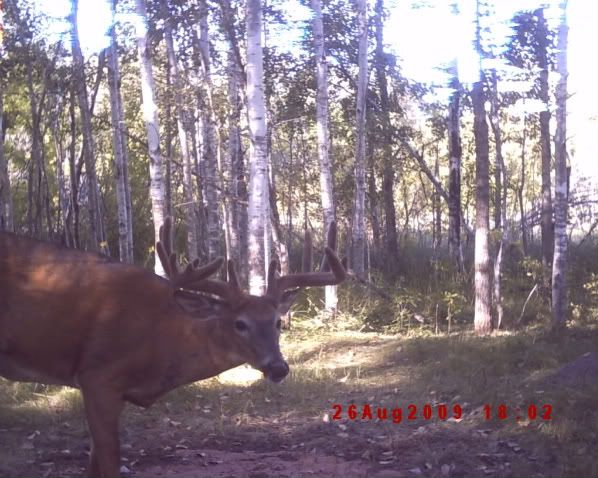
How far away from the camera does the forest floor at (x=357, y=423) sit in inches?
248

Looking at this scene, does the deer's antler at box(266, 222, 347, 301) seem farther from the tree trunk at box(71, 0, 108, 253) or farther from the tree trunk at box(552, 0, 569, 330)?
the tree trunk at box(71, 0, 108, 253)

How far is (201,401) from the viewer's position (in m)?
8.39

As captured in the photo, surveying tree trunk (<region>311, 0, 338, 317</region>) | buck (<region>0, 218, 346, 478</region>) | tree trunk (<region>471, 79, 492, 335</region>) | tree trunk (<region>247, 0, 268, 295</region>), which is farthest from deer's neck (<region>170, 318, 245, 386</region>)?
tree trunk (<region>311, 0, 338, 317</region>)

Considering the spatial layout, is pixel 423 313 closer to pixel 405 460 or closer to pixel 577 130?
pixel 405 460

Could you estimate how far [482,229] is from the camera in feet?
38.9

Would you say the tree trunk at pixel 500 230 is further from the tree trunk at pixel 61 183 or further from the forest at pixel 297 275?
the tree trunk at pixel 61 183

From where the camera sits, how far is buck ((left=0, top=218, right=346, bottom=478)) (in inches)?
214

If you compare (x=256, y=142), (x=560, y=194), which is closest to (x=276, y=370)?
(x=256, y=142)

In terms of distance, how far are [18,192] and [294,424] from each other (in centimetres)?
1325

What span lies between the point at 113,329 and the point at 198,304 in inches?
24.6

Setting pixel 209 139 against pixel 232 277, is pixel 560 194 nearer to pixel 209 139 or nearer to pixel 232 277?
pixel 209 139

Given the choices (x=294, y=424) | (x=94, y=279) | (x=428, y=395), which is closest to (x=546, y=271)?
(x=428, y=395)

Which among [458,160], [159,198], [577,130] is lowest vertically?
[159,198]
